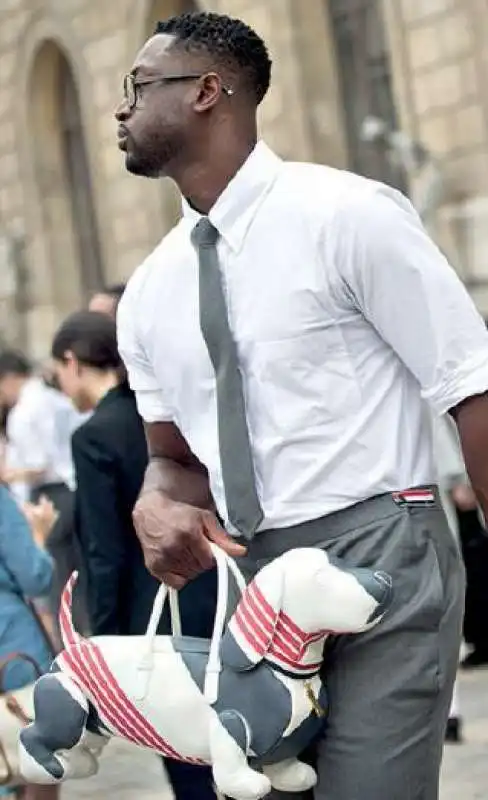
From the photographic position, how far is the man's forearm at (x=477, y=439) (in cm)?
274

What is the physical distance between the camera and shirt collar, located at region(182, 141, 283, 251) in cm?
292

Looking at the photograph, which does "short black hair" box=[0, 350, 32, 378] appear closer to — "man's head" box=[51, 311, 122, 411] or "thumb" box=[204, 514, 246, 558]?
"man's head" box=[51, 311, 122, 411]

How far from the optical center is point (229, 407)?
2887 mm

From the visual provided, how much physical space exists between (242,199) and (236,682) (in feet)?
2.61

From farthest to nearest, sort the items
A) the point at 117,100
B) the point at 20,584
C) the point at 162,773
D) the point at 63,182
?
1. the point at 63,182
2. the point at 117,100
3. the point at 162,773
4. the point at 20,584

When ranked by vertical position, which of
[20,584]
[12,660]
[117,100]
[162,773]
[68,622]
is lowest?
[162,773]

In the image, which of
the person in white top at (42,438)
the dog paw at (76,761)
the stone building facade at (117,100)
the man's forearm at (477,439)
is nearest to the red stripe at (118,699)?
the dog paw at (76,761)

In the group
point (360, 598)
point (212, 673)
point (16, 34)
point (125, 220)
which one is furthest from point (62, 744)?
point (16, 34)

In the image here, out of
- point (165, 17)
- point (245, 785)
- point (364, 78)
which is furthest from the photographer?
point (165, 17)

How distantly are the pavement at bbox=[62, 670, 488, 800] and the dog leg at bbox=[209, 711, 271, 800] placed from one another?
333cm

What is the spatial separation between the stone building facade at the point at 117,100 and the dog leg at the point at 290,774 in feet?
30.6

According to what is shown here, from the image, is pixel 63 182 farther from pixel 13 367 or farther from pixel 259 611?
pixel 259 611

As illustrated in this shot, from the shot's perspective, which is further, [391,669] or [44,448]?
[44,448]

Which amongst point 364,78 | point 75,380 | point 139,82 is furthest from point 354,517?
point 364,78
